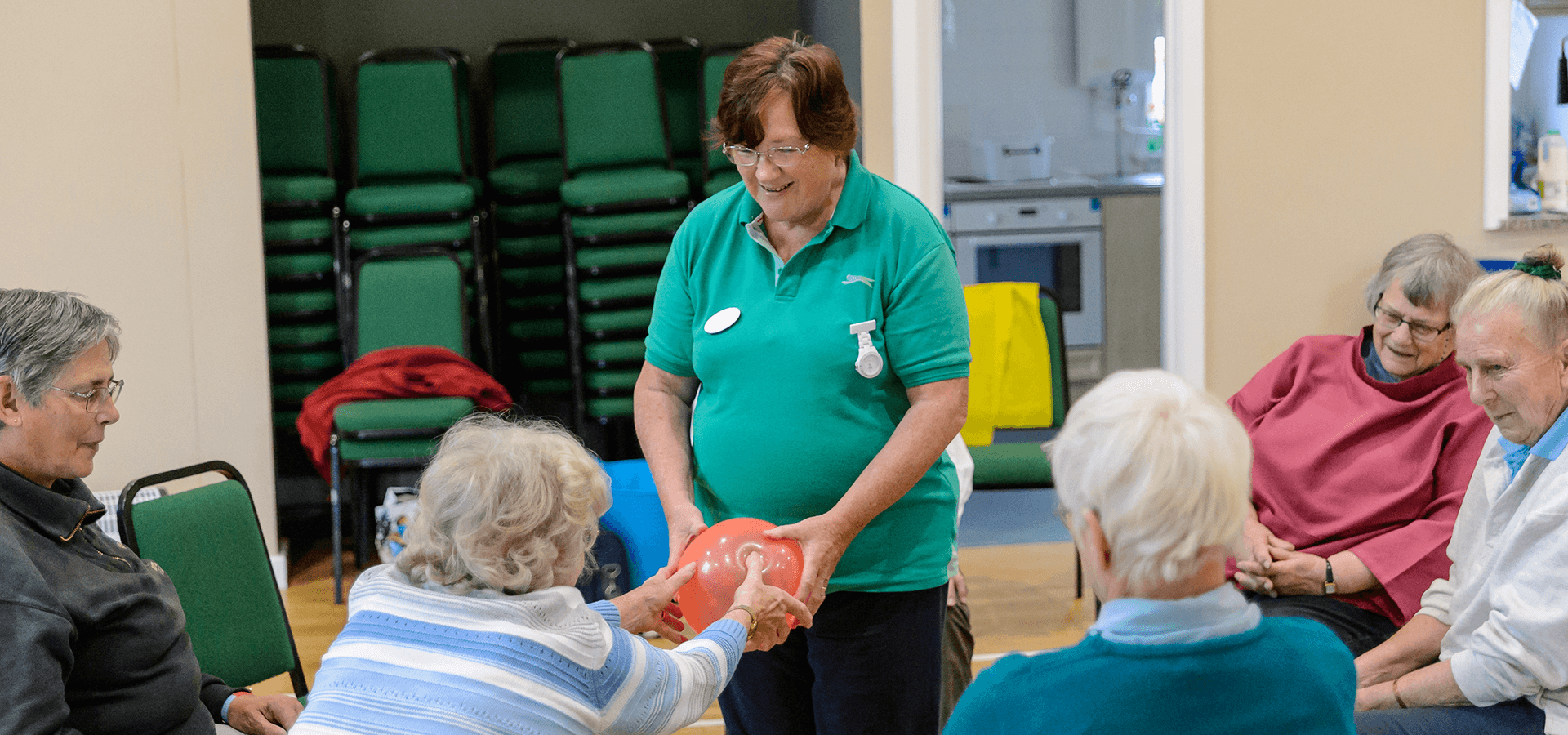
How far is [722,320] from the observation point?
5.54 feet

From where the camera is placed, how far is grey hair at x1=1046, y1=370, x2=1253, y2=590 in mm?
1024

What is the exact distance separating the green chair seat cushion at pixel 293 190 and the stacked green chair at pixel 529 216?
2.50ft

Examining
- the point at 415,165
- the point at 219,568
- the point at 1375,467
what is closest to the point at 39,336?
the point at 219,568

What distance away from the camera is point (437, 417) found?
4316 millimetres

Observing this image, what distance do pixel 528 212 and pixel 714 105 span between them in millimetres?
941

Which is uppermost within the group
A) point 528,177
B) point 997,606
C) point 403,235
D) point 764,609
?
point 528,177

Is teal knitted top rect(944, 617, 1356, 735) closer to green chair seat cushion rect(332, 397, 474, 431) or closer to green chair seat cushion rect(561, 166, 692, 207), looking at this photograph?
green chair seat cushion rect(332, 397, 474, 431)

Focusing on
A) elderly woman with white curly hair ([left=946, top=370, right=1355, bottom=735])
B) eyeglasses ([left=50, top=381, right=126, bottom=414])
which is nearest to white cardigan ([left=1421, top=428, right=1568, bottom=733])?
elderly woman with white curly hair ([left=946, top=370, right=1355, bottom=735])

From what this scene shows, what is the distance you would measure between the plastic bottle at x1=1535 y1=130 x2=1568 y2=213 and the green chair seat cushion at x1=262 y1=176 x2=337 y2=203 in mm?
4287

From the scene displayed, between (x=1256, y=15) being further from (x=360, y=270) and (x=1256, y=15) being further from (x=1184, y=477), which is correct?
(x=360, y=270)

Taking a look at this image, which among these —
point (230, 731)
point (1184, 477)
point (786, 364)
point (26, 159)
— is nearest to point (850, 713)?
point (786, 364)

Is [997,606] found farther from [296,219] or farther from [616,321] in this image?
[296,219]

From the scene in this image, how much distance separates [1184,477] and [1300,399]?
160cm

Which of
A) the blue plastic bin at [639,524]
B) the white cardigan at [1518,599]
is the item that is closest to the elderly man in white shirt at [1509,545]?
the white cardigan at [1518,599]
